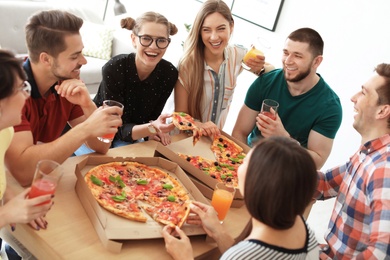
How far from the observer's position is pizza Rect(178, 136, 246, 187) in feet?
6.79

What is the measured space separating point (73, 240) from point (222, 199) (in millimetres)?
636

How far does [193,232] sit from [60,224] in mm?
512

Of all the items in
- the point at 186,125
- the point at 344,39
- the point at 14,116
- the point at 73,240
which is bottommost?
the point at 73,240

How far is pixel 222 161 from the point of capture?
7.25 feet

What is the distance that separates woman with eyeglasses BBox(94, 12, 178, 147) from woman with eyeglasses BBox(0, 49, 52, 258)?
97 centimetres

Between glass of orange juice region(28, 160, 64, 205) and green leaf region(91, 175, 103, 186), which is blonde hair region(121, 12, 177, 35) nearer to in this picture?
green leaf region(91, 175, 103, 186)

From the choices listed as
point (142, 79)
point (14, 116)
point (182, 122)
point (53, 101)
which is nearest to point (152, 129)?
point (182, 122)

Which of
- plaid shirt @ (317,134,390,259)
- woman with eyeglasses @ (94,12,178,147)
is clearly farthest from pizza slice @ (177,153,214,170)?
plaid shirt @ (317,134,390,259)

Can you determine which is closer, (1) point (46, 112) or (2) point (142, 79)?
(1) point (46, 112)

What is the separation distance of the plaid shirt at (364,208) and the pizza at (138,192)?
0.74 metres

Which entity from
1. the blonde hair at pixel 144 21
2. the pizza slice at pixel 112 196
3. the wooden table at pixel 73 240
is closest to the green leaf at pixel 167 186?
the pizza slice at pixel 112 196

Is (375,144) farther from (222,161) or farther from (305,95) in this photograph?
(305,95)

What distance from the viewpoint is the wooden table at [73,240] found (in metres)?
1.43

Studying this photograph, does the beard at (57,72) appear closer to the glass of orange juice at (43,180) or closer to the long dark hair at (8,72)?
the long dark hair at (8,72)
